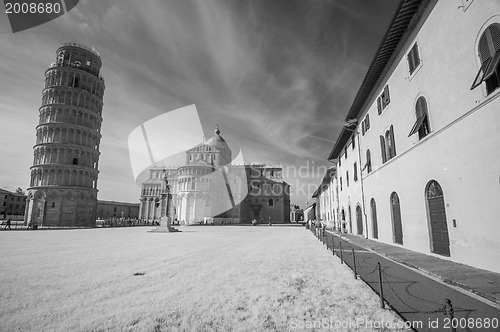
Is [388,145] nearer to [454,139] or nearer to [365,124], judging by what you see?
[365,124]

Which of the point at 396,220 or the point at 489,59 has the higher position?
the point at 489,59

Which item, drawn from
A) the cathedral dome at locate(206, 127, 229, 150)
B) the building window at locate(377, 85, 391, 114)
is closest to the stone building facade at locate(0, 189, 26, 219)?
the cathedral dome at locate(206, 127, 229, 150)

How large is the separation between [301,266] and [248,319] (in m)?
5.22

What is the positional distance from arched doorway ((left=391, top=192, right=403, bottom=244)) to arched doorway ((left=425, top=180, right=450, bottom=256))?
2.99 m

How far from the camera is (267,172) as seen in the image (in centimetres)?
8106

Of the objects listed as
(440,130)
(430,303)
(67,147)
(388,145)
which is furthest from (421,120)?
(67,147)

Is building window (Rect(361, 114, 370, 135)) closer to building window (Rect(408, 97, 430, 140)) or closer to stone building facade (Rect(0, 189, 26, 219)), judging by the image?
building window (Rect(408, 97, 430, 140))

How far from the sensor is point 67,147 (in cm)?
4584

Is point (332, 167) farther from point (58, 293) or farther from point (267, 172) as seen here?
point (267, 172)

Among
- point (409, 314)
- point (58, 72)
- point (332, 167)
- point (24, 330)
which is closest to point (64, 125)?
point (58, 72)

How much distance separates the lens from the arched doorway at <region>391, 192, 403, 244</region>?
44.4 ft

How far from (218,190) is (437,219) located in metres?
59.7

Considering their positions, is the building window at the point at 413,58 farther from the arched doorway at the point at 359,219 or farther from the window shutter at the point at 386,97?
the arched doorway at the point at 359,219

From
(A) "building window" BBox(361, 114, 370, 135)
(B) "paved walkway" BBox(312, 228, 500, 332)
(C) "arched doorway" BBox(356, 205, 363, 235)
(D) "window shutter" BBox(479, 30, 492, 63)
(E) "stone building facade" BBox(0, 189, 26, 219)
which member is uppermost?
(A) "building window" BBox(361, 114, 370, 135)
